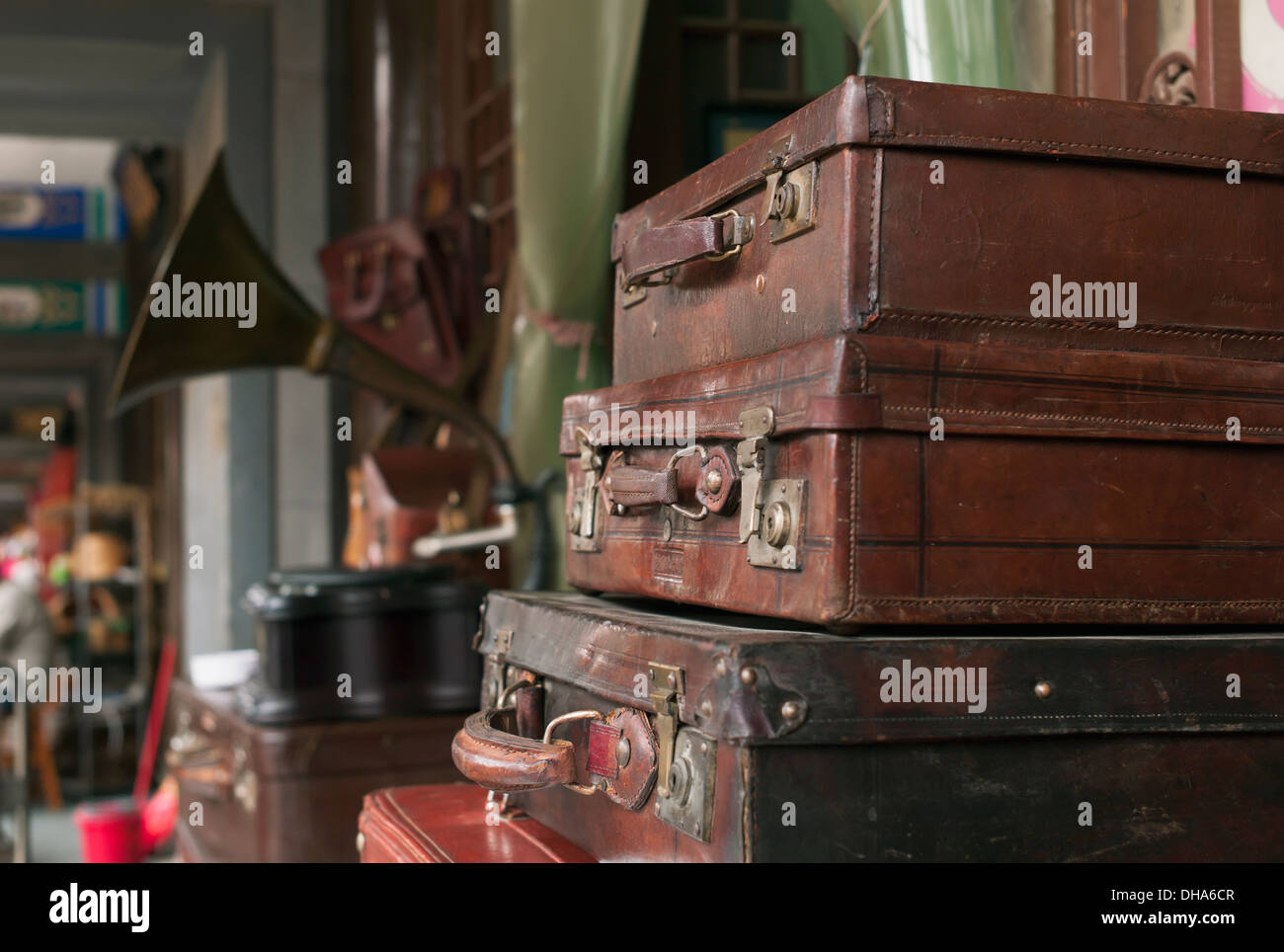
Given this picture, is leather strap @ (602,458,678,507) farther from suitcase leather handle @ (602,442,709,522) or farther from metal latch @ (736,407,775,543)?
metal latch @ (736,407,775,543)

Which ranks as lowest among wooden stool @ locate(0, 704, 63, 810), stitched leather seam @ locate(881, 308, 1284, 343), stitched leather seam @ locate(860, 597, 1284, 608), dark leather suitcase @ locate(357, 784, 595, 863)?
wooden stool @ locate(0, 704, 63, 810)

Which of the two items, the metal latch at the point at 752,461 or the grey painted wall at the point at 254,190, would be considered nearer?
the metal latch at the point at 752,461

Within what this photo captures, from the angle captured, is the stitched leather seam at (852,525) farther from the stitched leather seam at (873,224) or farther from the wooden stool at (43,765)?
the wooden stool at (43,765)

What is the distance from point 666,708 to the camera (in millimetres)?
1094

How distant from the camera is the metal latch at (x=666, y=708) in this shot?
1.08m

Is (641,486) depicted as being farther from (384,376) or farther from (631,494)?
(384,376)

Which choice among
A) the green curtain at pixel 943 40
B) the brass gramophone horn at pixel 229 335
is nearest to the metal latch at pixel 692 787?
the green curtain at pixel 943 40

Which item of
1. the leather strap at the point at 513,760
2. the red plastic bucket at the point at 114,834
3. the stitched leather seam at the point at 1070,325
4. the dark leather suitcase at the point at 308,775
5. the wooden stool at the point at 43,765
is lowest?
the wooden stool at the point at 43,765

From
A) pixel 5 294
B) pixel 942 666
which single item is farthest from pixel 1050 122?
pixel 5 294

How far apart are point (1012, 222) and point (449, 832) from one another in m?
0.84

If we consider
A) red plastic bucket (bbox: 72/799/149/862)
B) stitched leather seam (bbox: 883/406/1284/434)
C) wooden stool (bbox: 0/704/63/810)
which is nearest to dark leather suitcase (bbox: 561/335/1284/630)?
stitched leather seam (bbox: 883/406/1284/434)

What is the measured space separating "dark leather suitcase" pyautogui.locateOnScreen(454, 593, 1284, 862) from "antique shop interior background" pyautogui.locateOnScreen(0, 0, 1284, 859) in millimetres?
794

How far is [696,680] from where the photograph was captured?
1046mm

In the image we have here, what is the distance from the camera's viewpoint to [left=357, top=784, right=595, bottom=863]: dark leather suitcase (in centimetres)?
129
